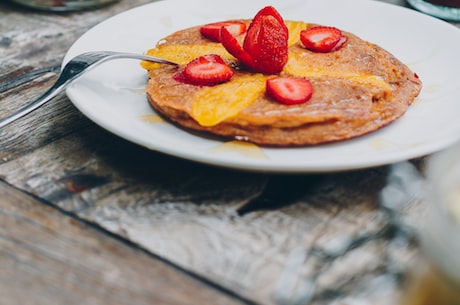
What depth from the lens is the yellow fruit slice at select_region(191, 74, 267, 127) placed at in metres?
1.03

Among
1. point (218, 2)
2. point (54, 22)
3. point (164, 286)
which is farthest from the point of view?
point (54, 22)

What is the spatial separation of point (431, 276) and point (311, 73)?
63 cm

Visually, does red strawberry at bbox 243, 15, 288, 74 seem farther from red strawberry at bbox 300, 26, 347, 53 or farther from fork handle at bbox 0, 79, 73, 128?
fork handle at bbox 0, 79, 73, 128

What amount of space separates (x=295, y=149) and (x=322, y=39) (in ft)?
1.30

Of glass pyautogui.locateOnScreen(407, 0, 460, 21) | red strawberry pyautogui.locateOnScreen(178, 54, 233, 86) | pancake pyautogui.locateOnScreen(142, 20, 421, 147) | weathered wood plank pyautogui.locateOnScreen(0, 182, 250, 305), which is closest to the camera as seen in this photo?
weathered wood plank pyautogui.locateOnScreen(0, 182, 250, 305)

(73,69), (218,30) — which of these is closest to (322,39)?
(218,30)

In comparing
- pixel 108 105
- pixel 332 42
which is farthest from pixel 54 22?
pixel 332 42

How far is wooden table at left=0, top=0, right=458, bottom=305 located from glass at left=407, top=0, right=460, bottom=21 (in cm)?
94

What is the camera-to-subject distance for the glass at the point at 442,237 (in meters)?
0.60

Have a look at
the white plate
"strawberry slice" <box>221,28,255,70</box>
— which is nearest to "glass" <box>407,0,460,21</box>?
the white plate

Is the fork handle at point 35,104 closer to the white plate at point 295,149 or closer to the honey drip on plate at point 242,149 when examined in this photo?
the white plate at point 295,149

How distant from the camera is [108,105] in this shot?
43.8 inches

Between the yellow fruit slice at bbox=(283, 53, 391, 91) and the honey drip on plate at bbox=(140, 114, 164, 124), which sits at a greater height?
the yellow fruit slice at bbox=(283, 53, 391, 91)

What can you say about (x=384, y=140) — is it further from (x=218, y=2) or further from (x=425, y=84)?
(x=218, y=2)
